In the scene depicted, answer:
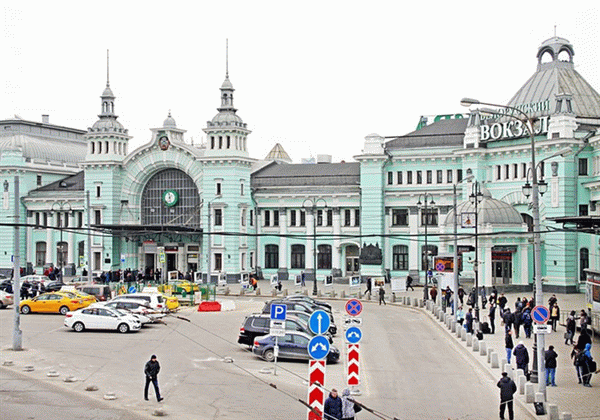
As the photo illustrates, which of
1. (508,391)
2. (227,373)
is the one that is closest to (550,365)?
(508,391)

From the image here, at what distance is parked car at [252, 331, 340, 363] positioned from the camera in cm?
3036

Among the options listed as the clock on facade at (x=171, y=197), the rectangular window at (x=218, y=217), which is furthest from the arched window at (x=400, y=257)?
the clock on facade at (x=171, y=197)

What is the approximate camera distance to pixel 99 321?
1492 inches

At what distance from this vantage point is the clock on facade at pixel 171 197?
253 ft

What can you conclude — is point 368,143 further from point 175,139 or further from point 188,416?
→ point 188,416

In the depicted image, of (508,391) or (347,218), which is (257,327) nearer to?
(508,391)

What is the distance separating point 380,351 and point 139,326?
11.4 meters

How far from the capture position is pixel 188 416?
21750 mm

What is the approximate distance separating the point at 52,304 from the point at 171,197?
3245 cm

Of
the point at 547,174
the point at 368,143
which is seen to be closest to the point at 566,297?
the point at 547,174

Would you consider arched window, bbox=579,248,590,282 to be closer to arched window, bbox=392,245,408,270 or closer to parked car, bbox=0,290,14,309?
arched window, bbox=392,245,408,270

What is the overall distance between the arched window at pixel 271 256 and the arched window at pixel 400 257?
429 inches

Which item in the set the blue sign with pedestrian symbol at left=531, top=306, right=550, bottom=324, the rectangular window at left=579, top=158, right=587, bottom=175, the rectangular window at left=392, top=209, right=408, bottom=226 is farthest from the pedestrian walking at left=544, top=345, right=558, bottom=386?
the rectangular window at left=392, top=209, right=408, bottom=226

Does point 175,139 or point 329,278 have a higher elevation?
point 175,139
